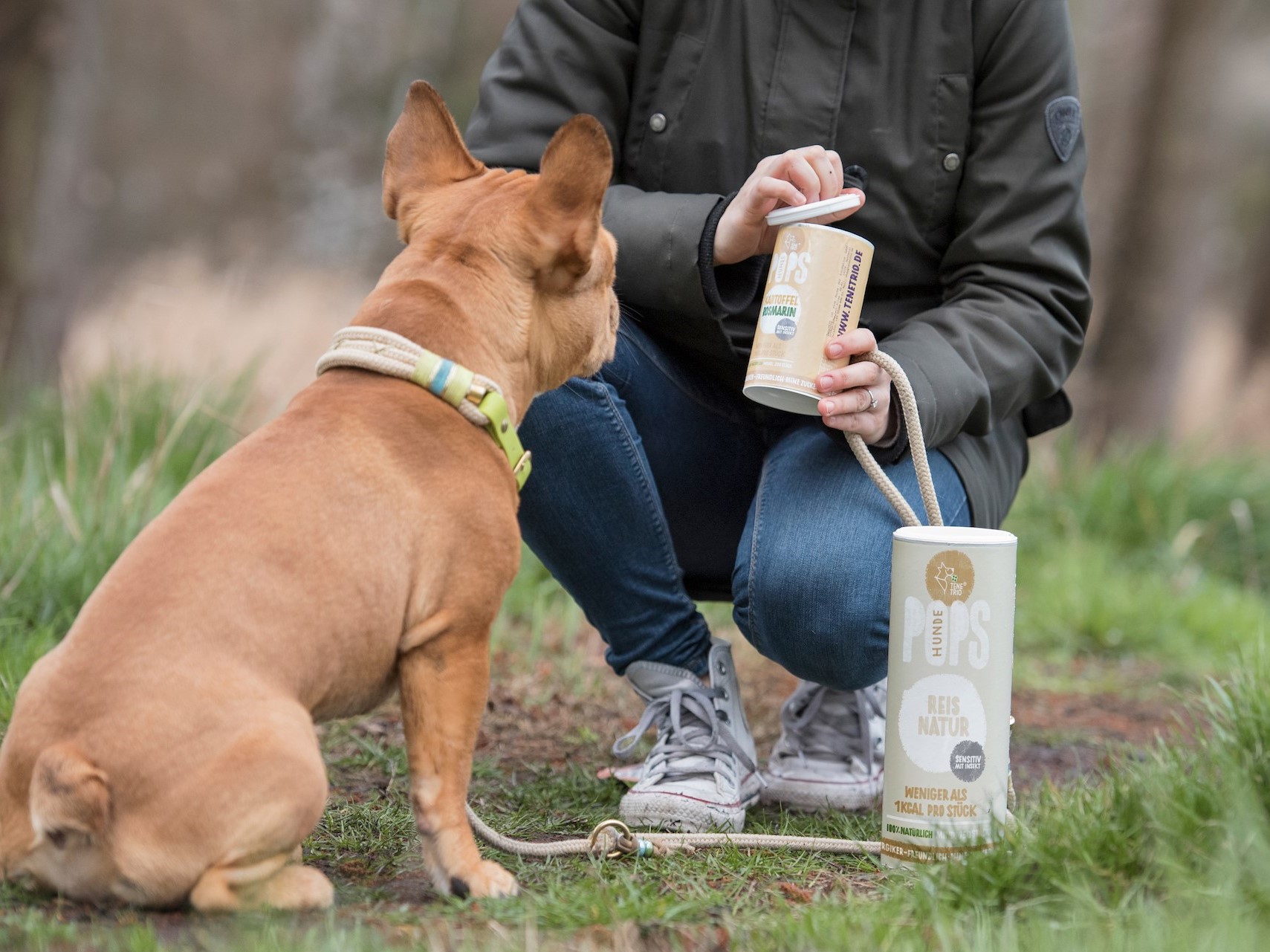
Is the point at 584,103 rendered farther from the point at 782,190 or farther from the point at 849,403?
the point at 849,403

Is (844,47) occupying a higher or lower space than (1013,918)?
higher

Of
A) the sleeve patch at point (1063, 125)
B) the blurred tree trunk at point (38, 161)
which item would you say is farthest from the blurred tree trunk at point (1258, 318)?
the blurred tree trunk at point (38, 161)

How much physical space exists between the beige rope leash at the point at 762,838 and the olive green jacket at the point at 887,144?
317 millimetres

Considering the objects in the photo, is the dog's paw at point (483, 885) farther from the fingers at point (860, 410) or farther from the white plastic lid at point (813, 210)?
the white plastic lid at point (813, 210)

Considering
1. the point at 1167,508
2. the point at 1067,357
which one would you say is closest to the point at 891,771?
the point at 1067,357

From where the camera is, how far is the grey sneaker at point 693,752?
2.63m

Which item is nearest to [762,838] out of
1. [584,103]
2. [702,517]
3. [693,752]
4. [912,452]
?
[693,752]

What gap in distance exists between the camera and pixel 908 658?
220 cm

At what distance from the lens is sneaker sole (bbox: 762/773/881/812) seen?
2.85 m

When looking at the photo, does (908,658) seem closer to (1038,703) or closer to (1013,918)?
(1013,918)

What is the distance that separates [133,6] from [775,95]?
18719 mm

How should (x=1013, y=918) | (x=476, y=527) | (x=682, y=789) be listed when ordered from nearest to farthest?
1. (x=1013, y=918)
2. (x=476, y=527)
3. (x=682, y=789)

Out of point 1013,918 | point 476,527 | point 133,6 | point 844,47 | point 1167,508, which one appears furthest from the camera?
point 133,6

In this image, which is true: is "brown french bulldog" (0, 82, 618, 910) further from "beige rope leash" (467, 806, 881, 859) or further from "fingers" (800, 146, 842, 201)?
"fingers" (800, 146, 842, 201)
